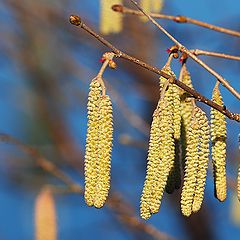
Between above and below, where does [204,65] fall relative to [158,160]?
above

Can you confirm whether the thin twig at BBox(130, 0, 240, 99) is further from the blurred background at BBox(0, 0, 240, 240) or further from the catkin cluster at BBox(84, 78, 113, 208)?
the blurred background at BBox(0, 0, 240, 240)

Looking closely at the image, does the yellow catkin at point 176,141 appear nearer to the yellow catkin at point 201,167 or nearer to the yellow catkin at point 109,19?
the yellow catkin at point 201,167

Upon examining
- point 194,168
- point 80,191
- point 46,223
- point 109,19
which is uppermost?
point 109,19

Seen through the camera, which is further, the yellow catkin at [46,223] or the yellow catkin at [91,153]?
the yellow catkin at [46,223]

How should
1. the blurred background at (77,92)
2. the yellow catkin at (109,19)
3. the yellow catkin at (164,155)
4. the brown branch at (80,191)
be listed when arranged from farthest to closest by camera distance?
the blurred background at (77,92) < the brown branch at (80,191) < the yellow catkin at (109,19) < the yellow catkin at (164,155)

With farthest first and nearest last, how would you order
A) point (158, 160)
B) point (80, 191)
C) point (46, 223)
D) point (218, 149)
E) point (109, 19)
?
point (80, 191) < point (46, 223) < point (109, 19) < point (218, 149) < point (158, 160)

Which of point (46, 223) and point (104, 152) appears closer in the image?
point (104, 152)

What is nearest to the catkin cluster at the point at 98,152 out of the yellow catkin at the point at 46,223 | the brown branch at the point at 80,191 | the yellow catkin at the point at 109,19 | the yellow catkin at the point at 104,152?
the yellow catkin at the point at 104,152

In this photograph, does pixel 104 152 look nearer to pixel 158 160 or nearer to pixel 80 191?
pixel 158 160

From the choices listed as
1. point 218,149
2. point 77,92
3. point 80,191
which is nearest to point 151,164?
point 218,149
